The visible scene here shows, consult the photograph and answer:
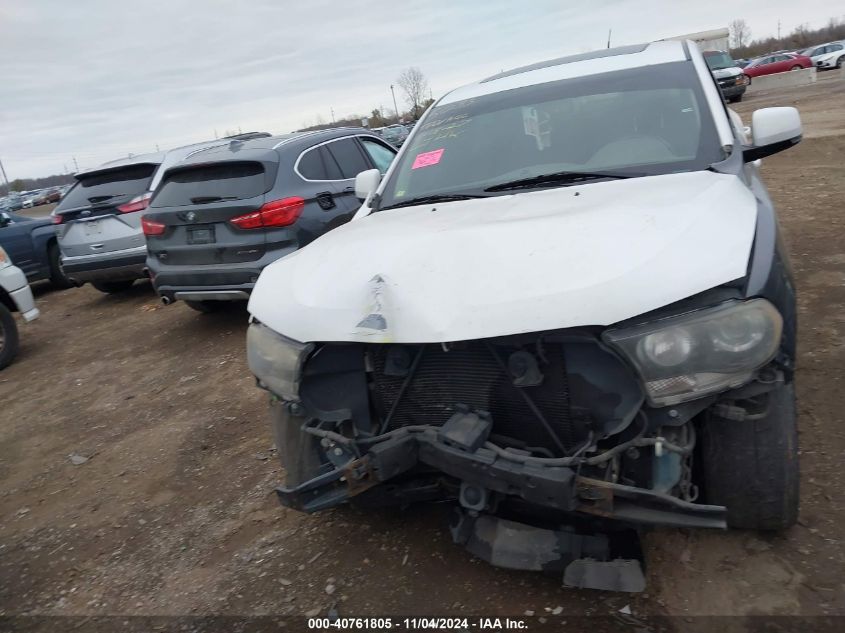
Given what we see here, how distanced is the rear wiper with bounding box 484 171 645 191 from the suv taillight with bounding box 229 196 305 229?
9.76 feet

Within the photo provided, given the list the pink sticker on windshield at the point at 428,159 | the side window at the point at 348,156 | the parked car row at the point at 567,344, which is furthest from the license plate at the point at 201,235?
the parked car row at the point at 567,344

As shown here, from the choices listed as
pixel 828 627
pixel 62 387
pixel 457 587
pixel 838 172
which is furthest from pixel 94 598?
pixel 838 172

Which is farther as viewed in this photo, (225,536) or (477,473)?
(225,536)

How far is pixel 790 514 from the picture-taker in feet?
7.72

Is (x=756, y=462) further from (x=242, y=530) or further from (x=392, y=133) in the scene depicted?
(x=392, y=133)

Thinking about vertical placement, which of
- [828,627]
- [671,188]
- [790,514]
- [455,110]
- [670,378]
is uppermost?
[455,110]

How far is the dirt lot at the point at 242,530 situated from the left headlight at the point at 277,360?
86cm

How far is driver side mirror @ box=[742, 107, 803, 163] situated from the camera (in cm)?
302

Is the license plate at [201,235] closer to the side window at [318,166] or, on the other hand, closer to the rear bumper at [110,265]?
the side window at [318,166]

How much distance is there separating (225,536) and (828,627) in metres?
2.47

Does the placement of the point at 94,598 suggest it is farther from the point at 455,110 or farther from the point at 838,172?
the point at 838,172

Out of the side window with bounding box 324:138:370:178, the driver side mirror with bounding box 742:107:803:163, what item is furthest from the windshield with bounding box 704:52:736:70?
the driver side mirror with bounding box 742:107:803:163

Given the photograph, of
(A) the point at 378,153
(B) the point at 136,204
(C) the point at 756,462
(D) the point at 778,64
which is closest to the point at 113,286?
(B) the point at 136,204

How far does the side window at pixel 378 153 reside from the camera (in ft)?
23.8
